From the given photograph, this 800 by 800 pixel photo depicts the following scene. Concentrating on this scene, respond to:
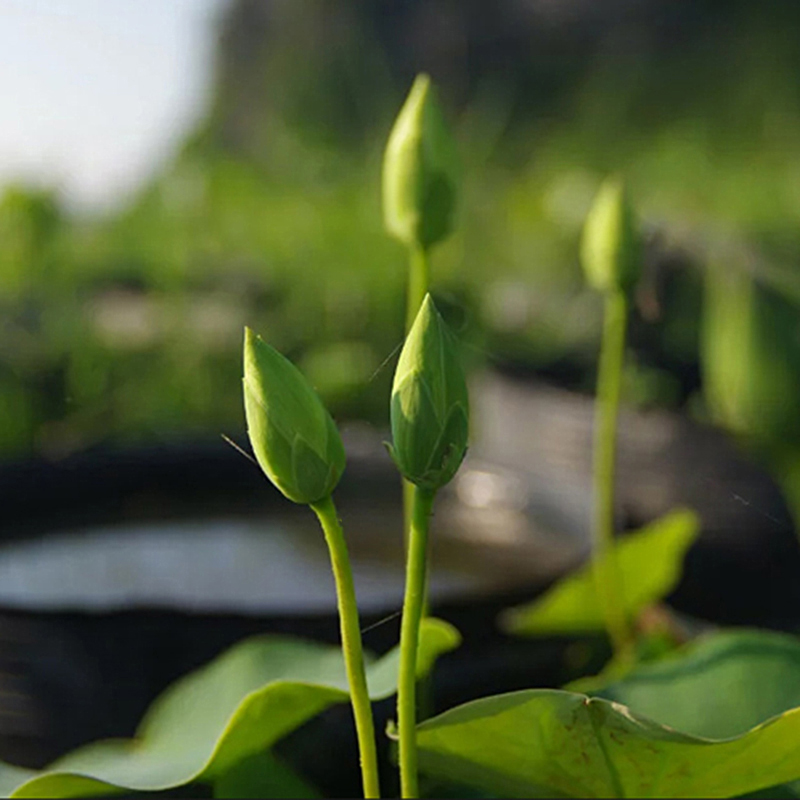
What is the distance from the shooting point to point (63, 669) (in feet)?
1.50

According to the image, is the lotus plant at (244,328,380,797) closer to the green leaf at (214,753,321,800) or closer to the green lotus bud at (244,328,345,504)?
the green lotus bud at (244,328,345,504)

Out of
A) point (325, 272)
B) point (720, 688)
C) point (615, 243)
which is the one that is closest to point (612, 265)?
point (615, 243)

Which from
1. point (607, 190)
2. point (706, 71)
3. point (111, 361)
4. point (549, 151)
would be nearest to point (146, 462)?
point (607, 190)

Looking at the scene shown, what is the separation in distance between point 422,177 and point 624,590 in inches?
8.1


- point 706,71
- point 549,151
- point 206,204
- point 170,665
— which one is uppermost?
point 706,71

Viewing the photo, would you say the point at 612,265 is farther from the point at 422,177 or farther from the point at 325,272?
the point at 325,272

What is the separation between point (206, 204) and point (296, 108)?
1813 mm

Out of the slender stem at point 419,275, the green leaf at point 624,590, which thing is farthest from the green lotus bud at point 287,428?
the green leaf at point 624,590

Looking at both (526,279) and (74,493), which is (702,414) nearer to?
(74,493)

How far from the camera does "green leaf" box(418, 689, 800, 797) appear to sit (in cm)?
25

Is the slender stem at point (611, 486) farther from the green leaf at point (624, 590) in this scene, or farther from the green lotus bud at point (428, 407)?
the green lotus bud at point (428, 407)

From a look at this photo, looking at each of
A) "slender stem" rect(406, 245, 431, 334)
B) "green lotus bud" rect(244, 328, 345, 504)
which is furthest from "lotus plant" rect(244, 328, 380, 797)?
"slender stem" rect(406, 245, 431, 334)

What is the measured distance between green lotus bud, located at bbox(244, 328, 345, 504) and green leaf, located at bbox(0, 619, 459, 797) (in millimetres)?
58

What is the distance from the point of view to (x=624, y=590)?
1.62 feet
